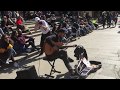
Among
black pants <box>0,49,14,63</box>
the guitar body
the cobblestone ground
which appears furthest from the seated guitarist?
black pants <box>0,49,14,63</box>

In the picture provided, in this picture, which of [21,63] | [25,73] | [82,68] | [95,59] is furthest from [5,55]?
[95,59]

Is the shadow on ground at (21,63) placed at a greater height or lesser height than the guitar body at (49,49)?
lesser

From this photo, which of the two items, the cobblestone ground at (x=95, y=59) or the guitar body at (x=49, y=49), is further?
the cobblestone ground at (x=95, y=59)

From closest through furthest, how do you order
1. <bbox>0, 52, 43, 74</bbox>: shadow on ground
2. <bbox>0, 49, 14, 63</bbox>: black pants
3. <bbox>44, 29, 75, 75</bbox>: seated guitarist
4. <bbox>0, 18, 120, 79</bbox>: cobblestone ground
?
<bbox>44, 29, 75, 75</bbox>: seated guitarist → <bbox>0, 18, 120, 79</bbox>: cobblestone ground → <bbox>0, 52, 43, 74</bbox>: shadow on ground → <bbox>0, 49, 14, 63</bbox>: black pants

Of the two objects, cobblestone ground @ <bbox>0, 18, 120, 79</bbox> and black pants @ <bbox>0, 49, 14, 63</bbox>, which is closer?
cobblestone ground @ <bbox>0, 18, 120, 79</bbox>

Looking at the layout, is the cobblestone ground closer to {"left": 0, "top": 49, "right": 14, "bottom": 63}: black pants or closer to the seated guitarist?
{"left": 0, "top": 49, "right": 14, "bottom": 63}: black pants

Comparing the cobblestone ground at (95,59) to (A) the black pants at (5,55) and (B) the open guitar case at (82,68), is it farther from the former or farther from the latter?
(A) the black pants at (5,55)

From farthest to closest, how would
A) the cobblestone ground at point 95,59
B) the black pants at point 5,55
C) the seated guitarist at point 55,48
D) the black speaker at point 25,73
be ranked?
the black pants at point 5,55
the cobblestone ground at point 95,59
the seated guitarist at point 55,48
the black speaker at point 25,73

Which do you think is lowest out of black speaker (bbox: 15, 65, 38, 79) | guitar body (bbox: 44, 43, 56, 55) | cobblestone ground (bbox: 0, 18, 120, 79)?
cobblestone ground (bbox: 0, 18, 120, 79)

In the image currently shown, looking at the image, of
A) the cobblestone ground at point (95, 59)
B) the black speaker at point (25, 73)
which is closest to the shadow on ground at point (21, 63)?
the cobblestone ground at point (95, 59)

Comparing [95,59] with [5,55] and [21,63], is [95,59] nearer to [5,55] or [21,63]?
[21,63]
